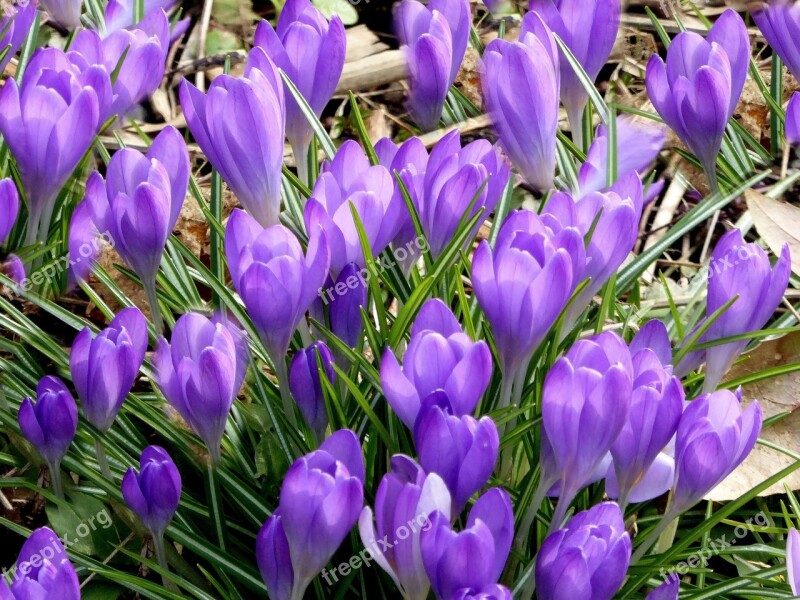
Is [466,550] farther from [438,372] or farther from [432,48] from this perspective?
[432,48]

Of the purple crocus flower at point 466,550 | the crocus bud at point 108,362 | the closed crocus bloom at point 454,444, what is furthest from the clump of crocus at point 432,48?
the purple crocus flower at point 466,550

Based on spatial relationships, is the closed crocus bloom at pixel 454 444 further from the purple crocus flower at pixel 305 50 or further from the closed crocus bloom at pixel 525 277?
the purple crocus flower at pixel 305 50

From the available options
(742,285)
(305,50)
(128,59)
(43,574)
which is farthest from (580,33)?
(43,574)

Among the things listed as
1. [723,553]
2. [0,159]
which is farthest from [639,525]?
[0,159]

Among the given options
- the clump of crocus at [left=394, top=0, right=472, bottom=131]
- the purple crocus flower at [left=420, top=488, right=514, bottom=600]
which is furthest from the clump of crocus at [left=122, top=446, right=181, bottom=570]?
the clump of crocus at [left=394, top=0, right=472, bottom=131]

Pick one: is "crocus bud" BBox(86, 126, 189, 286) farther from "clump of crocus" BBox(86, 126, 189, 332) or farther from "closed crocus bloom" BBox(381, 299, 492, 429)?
"closed crocus bloom" BBox(381, 299, 492, 429)
